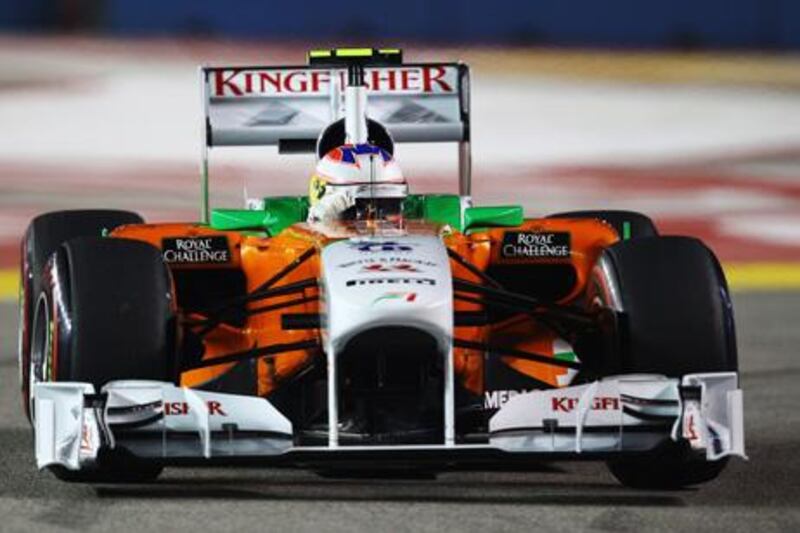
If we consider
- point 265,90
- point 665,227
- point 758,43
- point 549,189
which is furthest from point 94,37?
point 265,90

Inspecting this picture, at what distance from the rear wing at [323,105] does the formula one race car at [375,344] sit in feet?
3.95

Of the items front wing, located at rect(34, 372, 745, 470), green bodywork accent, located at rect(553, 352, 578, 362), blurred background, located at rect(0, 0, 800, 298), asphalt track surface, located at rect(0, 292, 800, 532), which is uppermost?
blurred background, located at rect(0, 0, 800, 298)

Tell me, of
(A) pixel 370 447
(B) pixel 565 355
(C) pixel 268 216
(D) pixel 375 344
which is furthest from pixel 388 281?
(C) pixel 268 216

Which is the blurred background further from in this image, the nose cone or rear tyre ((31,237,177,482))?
the nose cone

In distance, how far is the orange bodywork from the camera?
9.98 meters

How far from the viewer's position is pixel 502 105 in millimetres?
31250

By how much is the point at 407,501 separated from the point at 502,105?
22425mm

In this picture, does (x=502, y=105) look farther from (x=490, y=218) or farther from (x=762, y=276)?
(x=490, y=218)

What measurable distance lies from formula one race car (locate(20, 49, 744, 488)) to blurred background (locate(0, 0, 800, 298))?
7.14 meters

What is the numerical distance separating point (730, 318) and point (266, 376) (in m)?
1.88

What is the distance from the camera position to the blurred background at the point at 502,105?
23016 mm

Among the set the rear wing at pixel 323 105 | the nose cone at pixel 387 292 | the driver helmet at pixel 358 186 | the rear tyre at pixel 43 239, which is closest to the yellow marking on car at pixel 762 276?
the rear wing at pixel 323 105

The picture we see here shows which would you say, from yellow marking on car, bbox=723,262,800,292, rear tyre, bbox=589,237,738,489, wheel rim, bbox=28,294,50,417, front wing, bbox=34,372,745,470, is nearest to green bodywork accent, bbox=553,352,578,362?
rear tyre, bbox=589,237,738,489

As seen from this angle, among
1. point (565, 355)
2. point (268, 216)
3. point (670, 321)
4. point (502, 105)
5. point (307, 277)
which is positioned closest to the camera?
point (670, 321)
